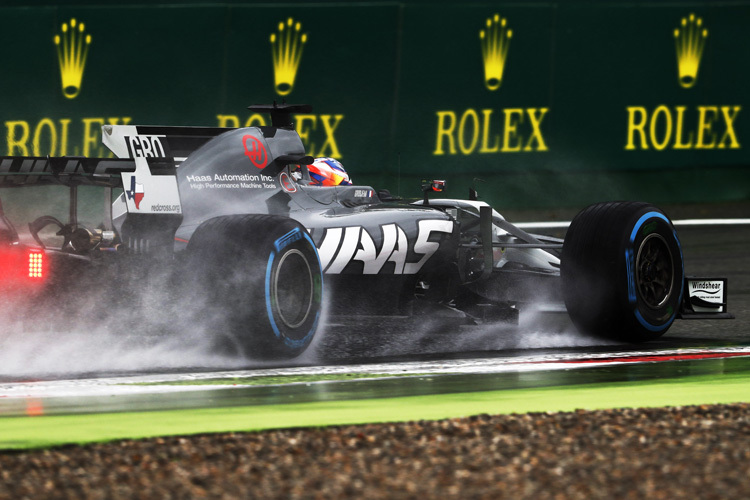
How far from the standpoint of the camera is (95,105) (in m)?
15.6

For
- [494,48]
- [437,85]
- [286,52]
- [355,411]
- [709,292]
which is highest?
[494,48]

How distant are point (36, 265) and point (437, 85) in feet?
29.4

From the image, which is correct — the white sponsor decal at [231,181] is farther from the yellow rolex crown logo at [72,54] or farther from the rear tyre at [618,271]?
the yellow rolex crown logo at [72,54]

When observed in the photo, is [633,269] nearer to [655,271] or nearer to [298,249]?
[655,271]

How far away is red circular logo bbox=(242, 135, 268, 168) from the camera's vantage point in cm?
925

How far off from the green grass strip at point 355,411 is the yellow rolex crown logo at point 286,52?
9.37 metres

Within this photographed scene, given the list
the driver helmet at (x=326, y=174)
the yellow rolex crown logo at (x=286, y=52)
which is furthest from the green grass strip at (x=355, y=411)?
the yellow rolex crown logo at (x=286, y=52)

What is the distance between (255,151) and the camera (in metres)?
9.30

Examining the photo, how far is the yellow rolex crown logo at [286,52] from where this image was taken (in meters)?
16.2

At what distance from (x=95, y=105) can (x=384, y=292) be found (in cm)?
726

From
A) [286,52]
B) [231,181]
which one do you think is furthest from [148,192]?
[286,52]

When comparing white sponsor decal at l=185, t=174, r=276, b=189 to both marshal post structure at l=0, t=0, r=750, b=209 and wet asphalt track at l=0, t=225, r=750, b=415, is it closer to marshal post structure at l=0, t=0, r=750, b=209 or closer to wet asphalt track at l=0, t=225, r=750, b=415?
wet asphalt track at l=0, t=225, r=750, b=415

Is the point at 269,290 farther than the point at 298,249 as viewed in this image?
No

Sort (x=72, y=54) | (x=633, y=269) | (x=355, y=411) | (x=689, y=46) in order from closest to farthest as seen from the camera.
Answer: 1. (x=355, y=411)
2. (x=633, y=269)
3. (x=72, y=54)
4. (x=689, y=46)
